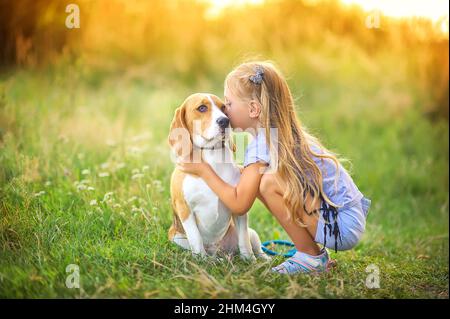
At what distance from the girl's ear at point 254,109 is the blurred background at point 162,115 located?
0.46 metres

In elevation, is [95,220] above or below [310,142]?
below

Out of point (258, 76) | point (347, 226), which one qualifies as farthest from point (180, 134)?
point (347, 226)

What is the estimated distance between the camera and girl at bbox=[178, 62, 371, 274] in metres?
3.03

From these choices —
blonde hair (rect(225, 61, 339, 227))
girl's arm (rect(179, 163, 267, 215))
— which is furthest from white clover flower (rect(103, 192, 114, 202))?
blonde hair (rect(225, 61, 339, 227))

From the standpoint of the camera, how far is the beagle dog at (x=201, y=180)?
10.1 feet

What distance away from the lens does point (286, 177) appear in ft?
9.98

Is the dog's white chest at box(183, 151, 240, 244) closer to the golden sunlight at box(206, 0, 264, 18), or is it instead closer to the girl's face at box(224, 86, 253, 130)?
the girl's face at box(224, 86, 253, 130)

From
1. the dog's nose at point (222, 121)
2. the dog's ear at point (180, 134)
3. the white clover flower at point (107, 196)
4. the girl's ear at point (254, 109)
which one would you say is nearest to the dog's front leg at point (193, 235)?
the dog's ear at point (180, 134)

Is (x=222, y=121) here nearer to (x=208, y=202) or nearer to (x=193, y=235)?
(x=208, y=202)

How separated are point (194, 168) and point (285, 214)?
1.92 ft

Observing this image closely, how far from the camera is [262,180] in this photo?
303 centimetres
